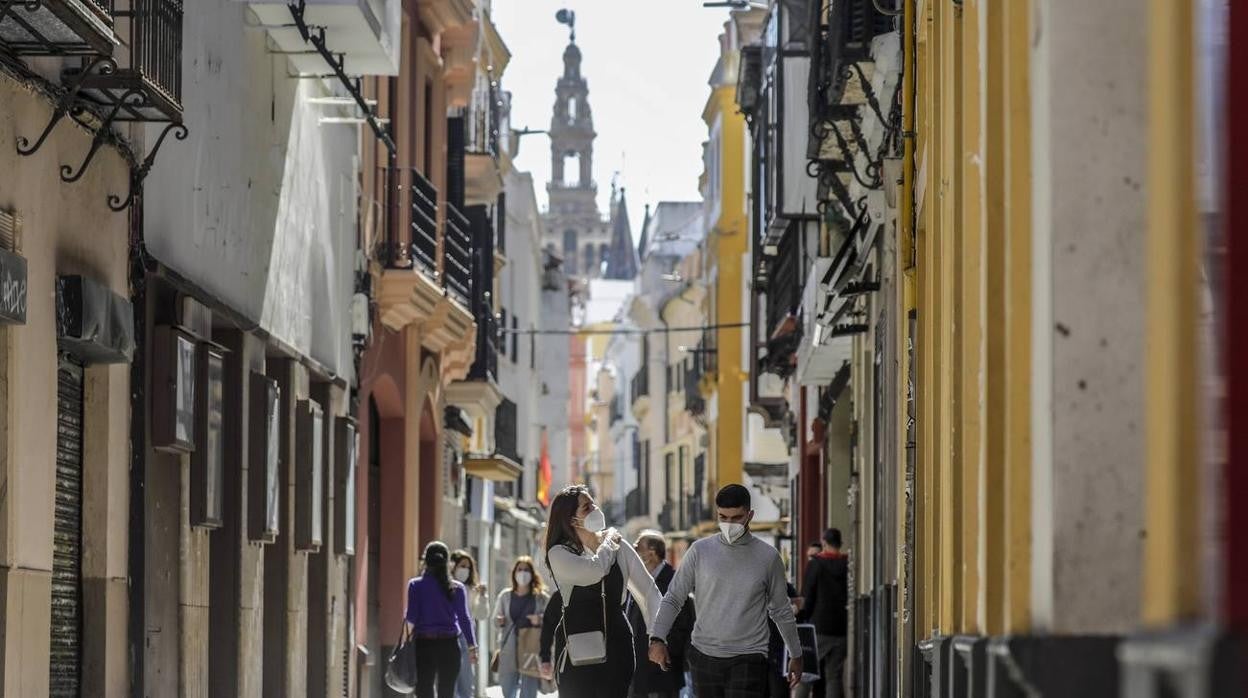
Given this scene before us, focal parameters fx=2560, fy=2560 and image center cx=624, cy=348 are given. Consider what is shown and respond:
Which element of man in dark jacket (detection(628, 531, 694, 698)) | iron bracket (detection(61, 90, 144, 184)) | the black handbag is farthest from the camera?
the black handbag

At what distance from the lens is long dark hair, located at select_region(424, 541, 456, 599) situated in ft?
63.1

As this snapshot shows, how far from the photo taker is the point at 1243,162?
3.91 m

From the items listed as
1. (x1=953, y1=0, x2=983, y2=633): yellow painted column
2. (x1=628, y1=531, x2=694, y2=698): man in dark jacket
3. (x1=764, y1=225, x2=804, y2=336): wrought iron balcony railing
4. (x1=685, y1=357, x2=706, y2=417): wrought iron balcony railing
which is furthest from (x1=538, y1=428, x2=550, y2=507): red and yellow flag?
(x1=953, y1=0, x2=983, y2=633): yellow painted column

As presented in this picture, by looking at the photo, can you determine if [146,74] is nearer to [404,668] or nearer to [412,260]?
[404,668]

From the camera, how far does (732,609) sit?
11938 mm

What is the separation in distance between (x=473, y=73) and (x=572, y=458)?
90.3 metres

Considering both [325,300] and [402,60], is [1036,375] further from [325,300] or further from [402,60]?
[402,60]

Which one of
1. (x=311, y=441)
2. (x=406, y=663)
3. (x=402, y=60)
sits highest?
(x=402, y=60)

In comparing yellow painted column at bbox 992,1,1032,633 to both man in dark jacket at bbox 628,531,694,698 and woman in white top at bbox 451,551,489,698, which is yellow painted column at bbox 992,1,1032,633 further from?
woman in white top at bbox 451,551,489,698

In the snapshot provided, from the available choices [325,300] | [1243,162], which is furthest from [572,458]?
[1243,162]

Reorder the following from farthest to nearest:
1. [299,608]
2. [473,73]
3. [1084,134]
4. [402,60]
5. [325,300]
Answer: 1. [473,73]
2. [402,60]
3. [325,300]
4. [299,608]
5. [1084,134]

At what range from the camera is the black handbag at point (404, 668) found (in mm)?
19156

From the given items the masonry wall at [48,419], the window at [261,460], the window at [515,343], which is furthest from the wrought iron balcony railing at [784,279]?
the window at [515,343]

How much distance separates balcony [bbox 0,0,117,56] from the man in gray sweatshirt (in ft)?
11.6
